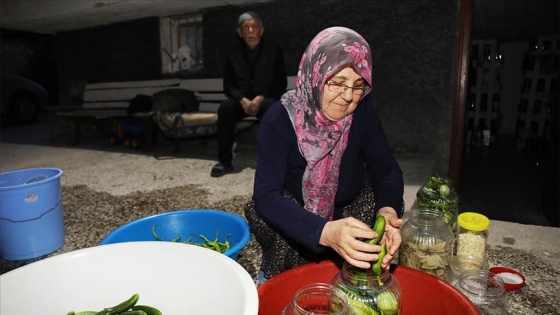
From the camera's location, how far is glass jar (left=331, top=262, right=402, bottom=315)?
1.10m

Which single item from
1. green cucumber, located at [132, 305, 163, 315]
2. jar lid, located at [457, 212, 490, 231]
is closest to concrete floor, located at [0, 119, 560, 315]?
jar lid, located at [457, 212, 490, 231]

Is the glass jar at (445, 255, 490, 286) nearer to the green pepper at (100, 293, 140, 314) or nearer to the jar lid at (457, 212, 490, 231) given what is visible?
the jar lid at (457, 212, 490, 231)

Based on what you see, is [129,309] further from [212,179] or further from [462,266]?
[212,179]

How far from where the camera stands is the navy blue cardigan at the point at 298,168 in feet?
4.73

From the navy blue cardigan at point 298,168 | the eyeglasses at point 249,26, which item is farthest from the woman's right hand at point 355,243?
the eyeglasses at point 249,26

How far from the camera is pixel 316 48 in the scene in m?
1.51

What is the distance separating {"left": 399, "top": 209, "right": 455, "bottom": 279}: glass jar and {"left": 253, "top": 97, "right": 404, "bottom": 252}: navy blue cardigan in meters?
0.13

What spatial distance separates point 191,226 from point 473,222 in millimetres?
1575

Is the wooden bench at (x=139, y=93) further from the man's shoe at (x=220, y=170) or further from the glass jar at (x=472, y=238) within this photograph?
the glass jar at (x=472, y=238)

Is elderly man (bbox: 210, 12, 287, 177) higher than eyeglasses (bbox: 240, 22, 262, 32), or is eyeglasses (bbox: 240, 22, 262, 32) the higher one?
eyeglasses (bbox: 240, 22, 262, 32)

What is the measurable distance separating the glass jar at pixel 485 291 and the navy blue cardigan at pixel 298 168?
15.9 inches

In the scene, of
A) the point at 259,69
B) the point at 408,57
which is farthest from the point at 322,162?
the point at 408,57

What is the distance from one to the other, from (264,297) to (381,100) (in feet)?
14.1

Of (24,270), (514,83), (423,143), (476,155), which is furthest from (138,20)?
(514,83)
